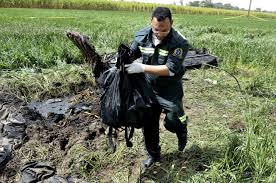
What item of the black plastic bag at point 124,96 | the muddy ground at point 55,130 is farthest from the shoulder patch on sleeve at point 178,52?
the muddy ground at point 55,130

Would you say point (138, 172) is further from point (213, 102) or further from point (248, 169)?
point (213, 102)

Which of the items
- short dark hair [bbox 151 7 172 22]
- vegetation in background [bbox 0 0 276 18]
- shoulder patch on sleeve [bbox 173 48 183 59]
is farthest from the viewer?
vegetation in background [bbox 0 0 276 18]

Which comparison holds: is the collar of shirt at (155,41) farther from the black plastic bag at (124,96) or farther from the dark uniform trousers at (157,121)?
the dark uniform trousers at (157,121)

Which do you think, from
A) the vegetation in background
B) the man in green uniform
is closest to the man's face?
the man in green uniform

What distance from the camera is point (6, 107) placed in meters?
5.21

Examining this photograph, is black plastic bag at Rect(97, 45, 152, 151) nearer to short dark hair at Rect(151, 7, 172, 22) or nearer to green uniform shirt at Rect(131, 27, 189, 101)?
green uniform shirt at Rect(131, 27, 189, 101)

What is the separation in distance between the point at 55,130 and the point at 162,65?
2.06 metres

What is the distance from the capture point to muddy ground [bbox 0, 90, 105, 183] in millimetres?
3963

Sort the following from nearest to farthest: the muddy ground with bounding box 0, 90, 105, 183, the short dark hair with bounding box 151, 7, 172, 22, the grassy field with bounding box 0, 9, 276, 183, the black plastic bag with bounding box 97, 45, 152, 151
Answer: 1. the short dark hair with bounding box 151, 7, 172, 22
2. the black plastic bag with bounding box 97, 45, 152, 151
3. the grassy field with bounding box 0, 9, 276, 183
4. the muddy ground with bounding box 0, 90, 105, 183

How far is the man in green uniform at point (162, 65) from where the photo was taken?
3150 mm

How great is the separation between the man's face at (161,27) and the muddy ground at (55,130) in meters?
1.55

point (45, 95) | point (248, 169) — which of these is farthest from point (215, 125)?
point (45, 95)

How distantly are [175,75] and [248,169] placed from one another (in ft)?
3.55

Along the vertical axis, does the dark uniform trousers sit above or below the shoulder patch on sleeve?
below
